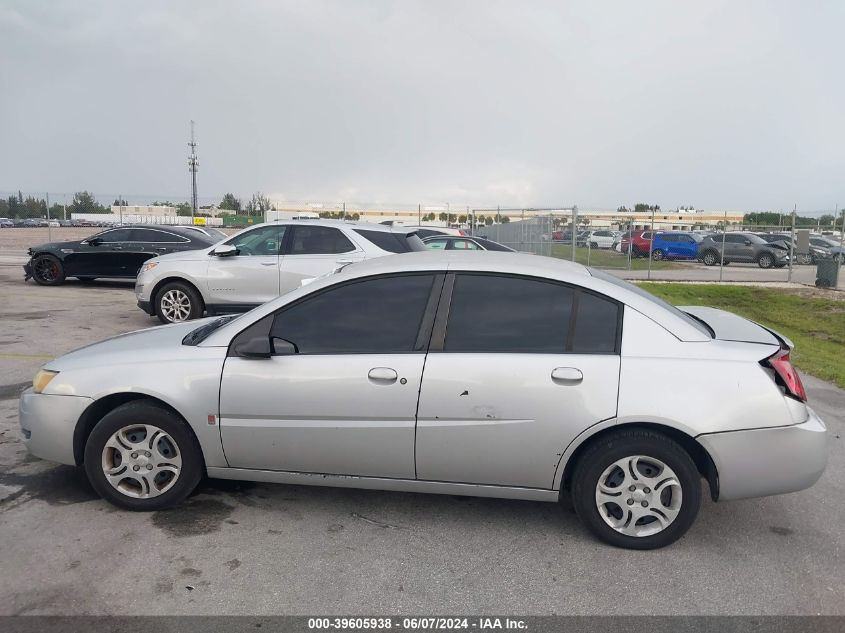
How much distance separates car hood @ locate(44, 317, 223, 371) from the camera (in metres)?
4.14

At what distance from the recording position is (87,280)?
16281 mm

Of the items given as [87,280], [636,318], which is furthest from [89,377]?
[87,280]

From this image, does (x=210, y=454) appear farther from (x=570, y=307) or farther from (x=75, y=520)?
(x=570, y=307)

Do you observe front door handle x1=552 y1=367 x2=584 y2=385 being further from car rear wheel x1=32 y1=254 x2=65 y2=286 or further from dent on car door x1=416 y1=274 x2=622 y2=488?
car rear wheel x1=32 y1=254 x2=65 y2=286

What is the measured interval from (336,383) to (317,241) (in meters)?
6.34

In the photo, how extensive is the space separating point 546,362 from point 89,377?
8.90ft

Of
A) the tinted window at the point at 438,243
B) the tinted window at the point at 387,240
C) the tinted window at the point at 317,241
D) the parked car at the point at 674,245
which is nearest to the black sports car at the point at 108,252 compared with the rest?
the tinted window at the point at 438,243

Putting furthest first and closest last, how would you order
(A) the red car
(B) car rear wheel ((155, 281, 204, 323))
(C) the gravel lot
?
(A) the red car, (B) car rear wheel ((155, 281, 204, 323)), (C) the gravel lot

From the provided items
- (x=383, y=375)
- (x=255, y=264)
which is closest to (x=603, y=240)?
(x=255, y=264)

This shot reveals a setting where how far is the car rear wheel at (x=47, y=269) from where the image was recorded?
50.7ft

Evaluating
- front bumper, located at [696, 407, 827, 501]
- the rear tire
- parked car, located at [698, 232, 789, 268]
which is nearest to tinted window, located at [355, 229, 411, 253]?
front bumper, located at [696, 407, 827, 501]

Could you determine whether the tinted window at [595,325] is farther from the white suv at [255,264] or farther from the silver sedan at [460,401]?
the white suv at [255,264]

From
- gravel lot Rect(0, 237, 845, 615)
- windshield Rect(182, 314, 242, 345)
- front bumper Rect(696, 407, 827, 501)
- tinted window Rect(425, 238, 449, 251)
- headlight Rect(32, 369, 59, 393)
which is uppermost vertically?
tinted window Rect(425, 238, 449, 251)

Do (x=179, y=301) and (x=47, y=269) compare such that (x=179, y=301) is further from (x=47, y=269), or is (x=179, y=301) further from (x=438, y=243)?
(x=438, y=243)
